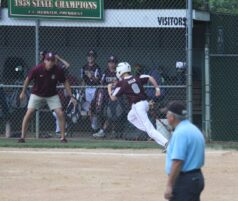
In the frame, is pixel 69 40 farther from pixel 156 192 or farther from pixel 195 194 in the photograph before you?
pixel 195 194

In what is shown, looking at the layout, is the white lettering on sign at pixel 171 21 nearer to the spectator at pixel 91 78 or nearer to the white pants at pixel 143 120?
the spectator at pixel 91 78

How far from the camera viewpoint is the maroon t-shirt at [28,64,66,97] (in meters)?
14.6

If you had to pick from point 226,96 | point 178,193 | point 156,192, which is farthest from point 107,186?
point 226,96

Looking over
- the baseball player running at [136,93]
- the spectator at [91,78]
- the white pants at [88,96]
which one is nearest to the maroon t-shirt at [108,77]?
the spectator at [91,78]

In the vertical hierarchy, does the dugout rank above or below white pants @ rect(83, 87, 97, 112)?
above

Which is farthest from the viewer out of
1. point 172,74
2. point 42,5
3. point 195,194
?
point 172,74

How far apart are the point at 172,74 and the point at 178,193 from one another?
36.6 ft

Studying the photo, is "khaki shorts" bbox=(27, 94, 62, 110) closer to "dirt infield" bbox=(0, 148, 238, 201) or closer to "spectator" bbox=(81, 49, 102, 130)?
"dirt infield" bbox=(0, 148, 238, 201)

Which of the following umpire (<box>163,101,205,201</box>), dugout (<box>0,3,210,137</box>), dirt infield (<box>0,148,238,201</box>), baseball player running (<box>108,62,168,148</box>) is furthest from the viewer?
dugout (<box>0,3,210,137</box>)

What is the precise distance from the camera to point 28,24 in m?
16.3

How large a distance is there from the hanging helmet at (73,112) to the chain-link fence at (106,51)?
0.08 meters

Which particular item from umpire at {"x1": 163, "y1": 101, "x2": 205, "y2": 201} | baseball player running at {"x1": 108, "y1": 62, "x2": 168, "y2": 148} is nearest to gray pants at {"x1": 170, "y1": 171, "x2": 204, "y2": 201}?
umpire at {"x1": 163, "y1": 101, "x2": 205, "y2": 201}

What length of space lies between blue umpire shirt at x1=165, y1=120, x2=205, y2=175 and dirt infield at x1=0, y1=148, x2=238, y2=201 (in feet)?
9.35

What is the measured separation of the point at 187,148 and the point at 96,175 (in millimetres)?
4725
